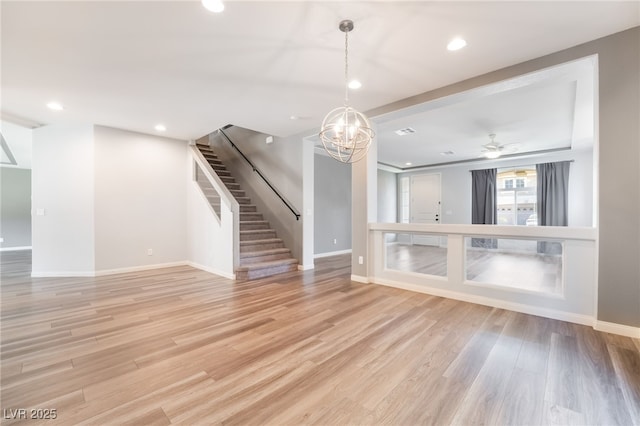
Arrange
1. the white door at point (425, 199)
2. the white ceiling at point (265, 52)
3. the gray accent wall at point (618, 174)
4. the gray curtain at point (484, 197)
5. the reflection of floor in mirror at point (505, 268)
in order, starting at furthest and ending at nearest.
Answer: the white door at point (425, 199)
the gray curtain at point (484, 197)
the reflection of floor in mirror at point (505, 268)
the gray accent wall at point (618, 174)
the white ceiling at point (265, 52)

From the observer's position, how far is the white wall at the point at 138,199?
510 centimetres

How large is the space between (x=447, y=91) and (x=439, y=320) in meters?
2.80

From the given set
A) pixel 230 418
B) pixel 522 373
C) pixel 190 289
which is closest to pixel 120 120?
pixel 190 289

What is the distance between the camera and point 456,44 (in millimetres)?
2600

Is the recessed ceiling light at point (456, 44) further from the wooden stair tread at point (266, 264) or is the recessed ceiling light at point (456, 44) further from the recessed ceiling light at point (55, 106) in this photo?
the recessed ceiling light at point (55, 106)

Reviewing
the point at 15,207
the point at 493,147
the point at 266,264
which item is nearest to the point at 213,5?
the point at 266,264

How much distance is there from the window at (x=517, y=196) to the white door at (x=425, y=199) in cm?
185

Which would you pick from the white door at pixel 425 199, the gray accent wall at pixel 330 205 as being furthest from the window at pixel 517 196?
the gray accent wall at pixel 330 205

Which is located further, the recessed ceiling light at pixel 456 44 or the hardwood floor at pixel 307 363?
the recessed ceiling light at pixel 456 44

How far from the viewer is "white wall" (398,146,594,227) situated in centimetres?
691

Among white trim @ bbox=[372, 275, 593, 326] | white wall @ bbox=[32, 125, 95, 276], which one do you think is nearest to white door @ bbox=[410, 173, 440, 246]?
white trim @ bbox=[372, 275, 593, 326]

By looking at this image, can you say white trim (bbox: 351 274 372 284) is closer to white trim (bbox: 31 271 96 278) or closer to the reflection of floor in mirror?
the reflection of floor in mirror

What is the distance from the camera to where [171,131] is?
17.9ft

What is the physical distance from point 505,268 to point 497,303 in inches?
83.6
